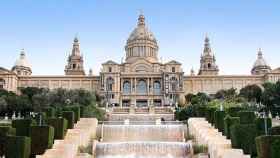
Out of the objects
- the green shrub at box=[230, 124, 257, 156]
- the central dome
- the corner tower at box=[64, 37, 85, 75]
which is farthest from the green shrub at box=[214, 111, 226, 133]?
the corner tower at box=[64, 37, 85, 75]

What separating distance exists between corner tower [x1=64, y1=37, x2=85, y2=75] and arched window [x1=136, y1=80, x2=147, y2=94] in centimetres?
1789

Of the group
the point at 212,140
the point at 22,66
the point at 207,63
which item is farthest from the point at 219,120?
the point at 22,66

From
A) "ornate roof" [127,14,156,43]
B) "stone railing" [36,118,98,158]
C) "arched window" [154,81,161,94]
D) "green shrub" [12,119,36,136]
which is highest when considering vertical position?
"ornate roof" [127,14,156,43]

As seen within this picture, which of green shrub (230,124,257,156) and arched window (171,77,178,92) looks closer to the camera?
green shrub (230,124,257,156)

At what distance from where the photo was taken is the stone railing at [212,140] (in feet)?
63.9

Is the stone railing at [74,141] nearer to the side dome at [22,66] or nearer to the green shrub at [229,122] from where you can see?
the green shrub at [229,122]

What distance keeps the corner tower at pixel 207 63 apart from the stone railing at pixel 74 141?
6822 cm

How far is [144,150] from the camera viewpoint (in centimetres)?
2394

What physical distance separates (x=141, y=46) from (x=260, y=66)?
28.2m

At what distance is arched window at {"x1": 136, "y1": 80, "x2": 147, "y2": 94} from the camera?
3255 inches

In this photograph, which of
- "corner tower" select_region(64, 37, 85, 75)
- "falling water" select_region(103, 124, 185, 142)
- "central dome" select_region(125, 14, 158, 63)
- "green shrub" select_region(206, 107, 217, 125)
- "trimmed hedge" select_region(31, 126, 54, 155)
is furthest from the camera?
"corner tower" select_region(64, 37, 85, 75)

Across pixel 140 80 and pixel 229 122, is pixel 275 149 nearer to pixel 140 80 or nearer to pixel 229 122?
pixel 229 122

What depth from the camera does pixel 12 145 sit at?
63.2 feet

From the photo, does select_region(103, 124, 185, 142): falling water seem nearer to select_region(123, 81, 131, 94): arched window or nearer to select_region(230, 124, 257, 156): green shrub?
select_region(230, 124, 257, 156): green shrub
